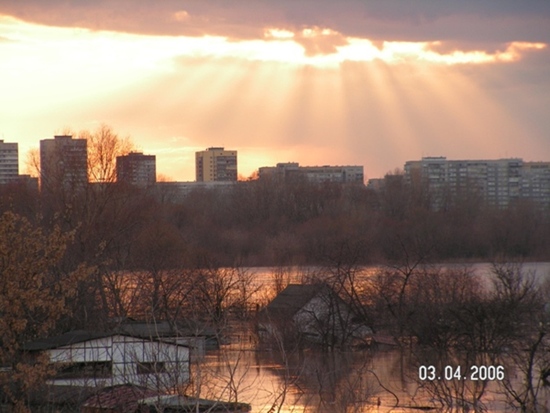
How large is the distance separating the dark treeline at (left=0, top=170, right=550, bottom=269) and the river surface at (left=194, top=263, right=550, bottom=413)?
911 centimetres

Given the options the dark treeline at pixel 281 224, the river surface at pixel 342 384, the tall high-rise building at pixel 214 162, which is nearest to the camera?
the river surface at pixel 342 384

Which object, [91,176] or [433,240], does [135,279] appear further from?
[433,240]

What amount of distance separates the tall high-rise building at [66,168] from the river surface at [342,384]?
1237 centimetres

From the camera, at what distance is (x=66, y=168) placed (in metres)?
41.1

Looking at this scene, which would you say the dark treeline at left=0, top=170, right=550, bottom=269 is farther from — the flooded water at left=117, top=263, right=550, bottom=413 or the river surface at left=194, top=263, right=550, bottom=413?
the river surface at left=194, top=263, right=550, bottom=413

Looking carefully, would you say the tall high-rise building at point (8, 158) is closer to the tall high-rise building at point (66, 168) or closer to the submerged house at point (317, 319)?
the tall high-rise building at point (66, 168)

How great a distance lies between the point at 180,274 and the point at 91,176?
25.1 feet

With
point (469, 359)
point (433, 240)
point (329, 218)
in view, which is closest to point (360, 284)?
point (469, 359)

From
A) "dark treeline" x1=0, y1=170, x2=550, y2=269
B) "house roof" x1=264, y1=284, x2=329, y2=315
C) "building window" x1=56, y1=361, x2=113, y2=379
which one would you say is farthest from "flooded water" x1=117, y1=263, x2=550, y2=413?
"dark treeline" x1=0, y1=170, x2=550, y2=269

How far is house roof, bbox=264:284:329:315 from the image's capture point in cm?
3158

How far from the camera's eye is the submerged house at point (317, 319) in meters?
31.2

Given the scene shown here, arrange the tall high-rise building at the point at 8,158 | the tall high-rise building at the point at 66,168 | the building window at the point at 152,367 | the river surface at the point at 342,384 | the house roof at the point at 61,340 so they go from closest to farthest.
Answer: the building window at the point at 152,367 → the house roof at the point at 61,340 → the river surface at the point at 342,384 → the tall high-rise building at the point at 66,168 → the tall high-rise building at the point at 8,158

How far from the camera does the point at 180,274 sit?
35656 millimetres
